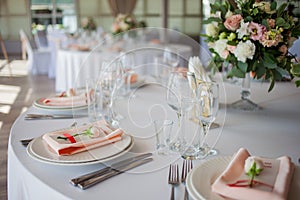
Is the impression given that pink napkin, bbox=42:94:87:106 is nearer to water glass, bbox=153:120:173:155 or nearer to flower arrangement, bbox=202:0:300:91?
water glass, bbox=153:120:173:155

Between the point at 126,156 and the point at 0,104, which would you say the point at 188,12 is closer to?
the point at 0,104

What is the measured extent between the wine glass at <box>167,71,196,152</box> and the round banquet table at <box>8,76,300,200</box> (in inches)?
3.8

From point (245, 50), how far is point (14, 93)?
478 centimetres

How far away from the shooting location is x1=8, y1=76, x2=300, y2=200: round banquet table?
3.34 ft

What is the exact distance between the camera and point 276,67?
1613 millimetres

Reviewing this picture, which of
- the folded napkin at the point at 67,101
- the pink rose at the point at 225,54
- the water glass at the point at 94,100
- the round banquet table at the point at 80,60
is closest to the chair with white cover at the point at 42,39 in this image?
the round banquet table at the point at 80,60

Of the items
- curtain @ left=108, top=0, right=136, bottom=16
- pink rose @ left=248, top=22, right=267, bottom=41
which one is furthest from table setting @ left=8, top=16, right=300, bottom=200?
curtain @ left=108, top=0, right=136, bottom=16

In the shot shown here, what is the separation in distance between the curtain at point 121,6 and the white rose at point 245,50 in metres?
8.87

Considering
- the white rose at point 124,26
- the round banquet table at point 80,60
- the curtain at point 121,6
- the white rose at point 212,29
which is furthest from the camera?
the curtain at point 121,6

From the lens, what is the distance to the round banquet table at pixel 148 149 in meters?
1.02

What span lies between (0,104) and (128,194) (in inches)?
177

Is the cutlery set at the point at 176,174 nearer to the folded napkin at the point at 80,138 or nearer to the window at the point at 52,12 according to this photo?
the folded napkin at the point at 80,138

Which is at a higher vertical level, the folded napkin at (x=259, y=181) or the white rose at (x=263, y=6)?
the white rose at (x=263, y=6)

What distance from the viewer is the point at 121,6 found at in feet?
33.2
